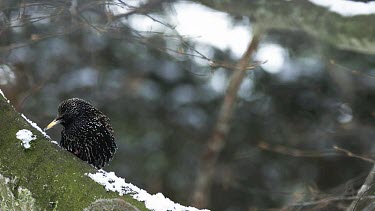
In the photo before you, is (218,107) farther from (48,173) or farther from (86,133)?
(48,173)

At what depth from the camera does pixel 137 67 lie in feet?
27.9

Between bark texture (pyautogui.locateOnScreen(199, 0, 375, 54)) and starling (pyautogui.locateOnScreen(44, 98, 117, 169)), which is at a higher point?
bark texture (pyautogui.locateOnScreen(199, 0, 375, 54))

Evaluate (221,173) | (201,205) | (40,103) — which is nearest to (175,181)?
(221,173)

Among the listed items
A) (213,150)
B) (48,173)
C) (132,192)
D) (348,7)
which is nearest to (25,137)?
(48,173)

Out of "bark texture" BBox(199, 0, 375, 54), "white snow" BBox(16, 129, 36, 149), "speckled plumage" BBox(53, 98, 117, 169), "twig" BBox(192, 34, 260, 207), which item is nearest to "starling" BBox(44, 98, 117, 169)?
"speckled plumage" BBox(53, 98, 117, 169)

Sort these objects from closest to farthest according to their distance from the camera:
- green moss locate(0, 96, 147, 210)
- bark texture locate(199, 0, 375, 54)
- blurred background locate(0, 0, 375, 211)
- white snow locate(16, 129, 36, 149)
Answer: green moss locate(0, 96, 147, 210)
white snow locate(16, 129, 36, 149)
bark texture locate(199, 0, 375, 54)
blurred background locate(0, 0, 375, 211)

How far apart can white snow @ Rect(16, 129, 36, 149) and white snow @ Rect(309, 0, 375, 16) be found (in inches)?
81.6

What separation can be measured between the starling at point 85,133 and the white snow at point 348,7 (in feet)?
5.02

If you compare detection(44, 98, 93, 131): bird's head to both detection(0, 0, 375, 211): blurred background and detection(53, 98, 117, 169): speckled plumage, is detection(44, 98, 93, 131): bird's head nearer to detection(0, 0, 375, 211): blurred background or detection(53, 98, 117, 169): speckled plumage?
detection(53, 98, 117, 169): speckled plumage

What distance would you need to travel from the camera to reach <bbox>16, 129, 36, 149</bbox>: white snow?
2.73m

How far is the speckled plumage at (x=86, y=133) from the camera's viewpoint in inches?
162

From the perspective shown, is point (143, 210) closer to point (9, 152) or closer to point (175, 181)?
point (9, 152)

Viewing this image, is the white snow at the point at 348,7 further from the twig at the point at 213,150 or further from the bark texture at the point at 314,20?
the twig at the point at 213,150

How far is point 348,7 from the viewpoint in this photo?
402 cm
